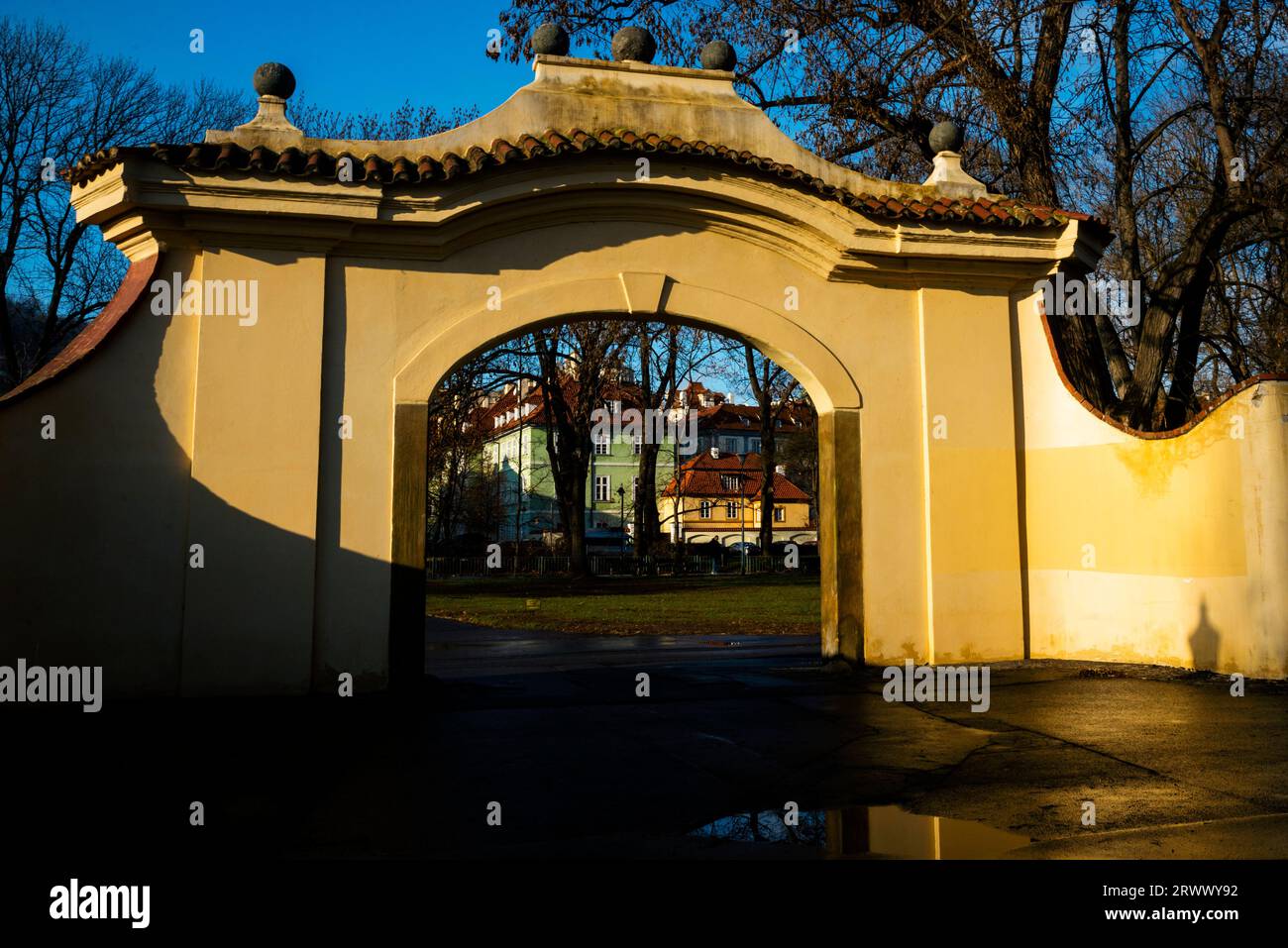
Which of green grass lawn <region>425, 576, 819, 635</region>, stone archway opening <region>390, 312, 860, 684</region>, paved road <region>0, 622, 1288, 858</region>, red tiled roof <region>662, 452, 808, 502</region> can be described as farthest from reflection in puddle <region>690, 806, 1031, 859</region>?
red tiled roof <region>662, 452, 808, 502</region>

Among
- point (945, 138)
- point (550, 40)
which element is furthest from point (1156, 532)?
point (550, 40)

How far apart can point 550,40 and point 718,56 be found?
5.89 ft

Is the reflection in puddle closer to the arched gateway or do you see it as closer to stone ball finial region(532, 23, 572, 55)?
the arched gateway

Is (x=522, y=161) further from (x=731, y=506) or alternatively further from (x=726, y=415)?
(x=726, y=415)

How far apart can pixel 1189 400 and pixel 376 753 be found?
1252 cm

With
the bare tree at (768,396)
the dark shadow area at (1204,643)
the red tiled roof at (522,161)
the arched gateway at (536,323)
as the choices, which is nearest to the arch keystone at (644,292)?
the arched gateway at (536,323)

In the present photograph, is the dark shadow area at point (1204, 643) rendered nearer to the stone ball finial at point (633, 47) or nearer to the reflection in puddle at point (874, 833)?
the reflection in puddle at point (874, 833)

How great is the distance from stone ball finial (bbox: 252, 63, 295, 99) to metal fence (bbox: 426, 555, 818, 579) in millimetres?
27889

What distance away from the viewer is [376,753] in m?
6.68

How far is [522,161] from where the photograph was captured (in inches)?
364

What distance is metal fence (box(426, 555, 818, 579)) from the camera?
3787cm
